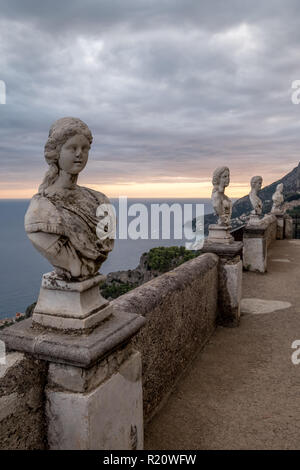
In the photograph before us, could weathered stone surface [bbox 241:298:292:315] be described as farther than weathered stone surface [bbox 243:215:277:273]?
No

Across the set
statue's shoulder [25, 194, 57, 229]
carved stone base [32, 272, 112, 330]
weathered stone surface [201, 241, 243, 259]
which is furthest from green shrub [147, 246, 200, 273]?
statue's shoulder [25, 194, 57, 229]

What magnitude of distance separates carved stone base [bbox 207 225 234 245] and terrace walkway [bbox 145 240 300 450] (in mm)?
1302

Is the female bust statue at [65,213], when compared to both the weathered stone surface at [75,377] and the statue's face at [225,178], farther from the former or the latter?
the statue's face at [225,178]

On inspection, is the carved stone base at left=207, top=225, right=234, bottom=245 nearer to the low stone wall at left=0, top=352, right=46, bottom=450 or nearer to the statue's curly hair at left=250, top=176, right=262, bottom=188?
the low stone wall at left=0, top=352, right=46, bottom=450

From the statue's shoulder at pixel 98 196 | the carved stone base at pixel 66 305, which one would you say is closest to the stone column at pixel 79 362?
the carved stone base at pixel 66 305

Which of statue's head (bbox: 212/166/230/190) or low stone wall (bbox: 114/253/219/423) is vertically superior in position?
statue's head (bbox: 212/166/230/190)

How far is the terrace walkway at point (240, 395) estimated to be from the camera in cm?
303

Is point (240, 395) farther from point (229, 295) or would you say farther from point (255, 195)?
point (255, 195)

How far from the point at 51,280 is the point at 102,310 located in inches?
13.6

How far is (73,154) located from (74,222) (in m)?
0.35

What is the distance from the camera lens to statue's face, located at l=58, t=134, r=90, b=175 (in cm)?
183

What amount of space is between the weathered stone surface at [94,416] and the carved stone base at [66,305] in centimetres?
34
